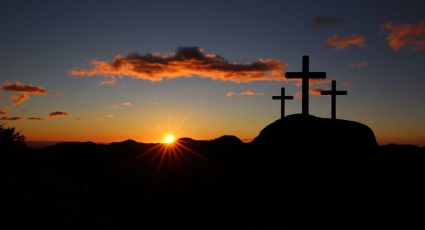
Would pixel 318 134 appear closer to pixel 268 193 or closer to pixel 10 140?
pixel 268 193

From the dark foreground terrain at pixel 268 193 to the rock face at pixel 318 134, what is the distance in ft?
0.13

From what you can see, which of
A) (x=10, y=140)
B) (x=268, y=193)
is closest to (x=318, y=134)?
(x=268, y=193)

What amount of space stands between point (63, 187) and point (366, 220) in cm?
867

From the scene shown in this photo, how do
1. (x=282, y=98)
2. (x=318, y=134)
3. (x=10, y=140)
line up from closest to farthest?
(x=10, y=140) < (x=318, y=134) < (x=282, y=98)

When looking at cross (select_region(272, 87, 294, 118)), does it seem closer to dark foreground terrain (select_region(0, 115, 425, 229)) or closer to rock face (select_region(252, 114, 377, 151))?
dark foreground terrain (select_region(0, 115, 425, 229))

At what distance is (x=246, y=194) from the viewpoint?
14.3 meters

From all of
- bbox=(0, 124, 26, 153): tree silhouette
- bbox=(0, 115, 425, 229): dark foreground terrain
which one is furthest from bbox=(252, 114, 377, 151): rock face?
bbox=(0, 124, 26, 153): tree silhouette

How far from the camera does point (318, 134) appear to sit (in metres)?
14.6

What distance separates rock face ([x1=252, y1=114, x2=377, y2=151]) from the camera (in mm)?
14484

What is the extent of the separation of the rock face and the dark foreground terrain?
1.5 inches

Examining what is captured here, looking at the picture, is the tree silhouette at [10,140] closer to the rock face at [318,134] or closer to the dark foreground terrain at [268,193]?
the dark foreground terrain at [268,193]

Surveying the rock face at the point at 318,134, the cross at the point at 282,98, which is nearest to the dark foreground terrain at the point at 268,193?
the rock face at the point at 318,134

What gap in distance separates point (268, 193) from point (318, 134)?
303cm

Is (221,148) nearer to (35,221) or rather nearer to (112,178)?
(112,178)
